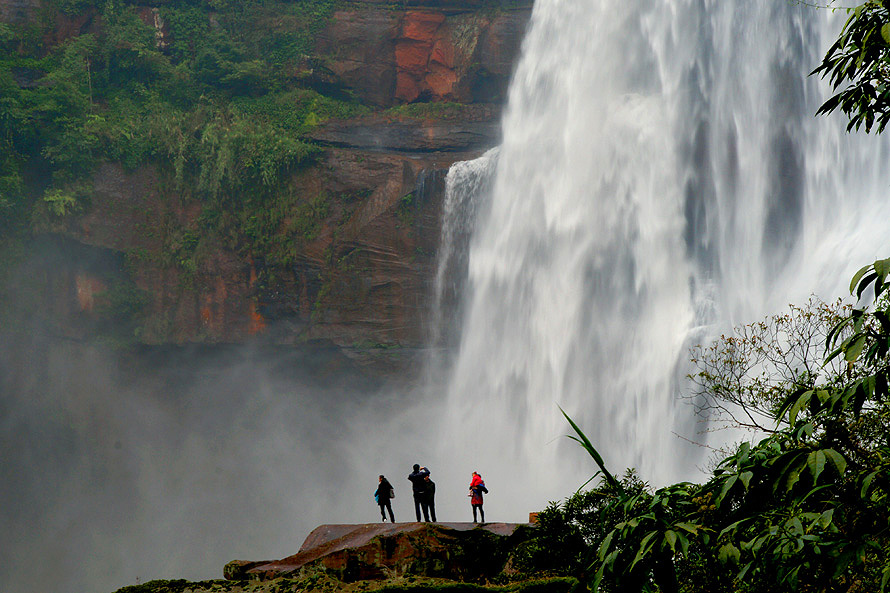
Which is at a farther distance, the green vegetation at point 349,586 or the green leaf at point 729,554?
the green vegetation at point 349,586

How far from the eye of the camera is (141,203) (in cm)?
2964

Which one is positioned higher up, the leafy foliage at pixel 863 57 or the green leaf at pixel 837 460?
the leafy foliage at pixel 863 57

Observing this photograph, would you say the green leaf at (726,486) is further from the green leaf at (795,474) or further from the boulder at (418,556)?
the boulder at (418,556)

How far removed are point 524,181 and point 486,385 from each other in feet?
24.7

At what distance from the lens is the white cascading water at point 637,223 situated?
2072 centimetres

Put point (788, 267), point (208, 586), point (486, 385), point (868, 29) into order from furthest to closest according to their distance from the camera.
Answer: point (486, 385)
point (788, 267)
point (208, 586)
point (868, 29)

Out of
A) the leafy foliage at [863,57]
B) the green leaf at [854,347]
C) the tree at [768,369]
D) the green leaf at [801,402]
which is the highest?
the tree at [768,369]

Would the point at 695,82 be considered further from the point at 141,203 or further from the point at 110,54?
the point at 110,54

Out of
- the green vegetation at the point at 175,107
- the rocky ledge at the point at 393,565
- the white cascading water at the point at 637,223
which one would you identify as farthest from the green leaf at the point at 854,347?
the green vegetation at the point at 175,107

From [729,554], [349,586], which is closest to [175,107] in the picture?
[349,586]

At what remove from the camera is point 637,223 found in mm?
24969

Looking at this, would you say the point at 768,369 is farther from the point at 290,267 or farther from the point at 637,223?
the point at 290,267

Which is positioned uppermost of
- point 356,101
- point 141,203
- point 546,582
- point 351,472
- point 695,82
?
point 356,101

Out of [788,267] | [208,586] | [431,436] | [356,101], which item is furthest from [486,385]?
[208,586]
